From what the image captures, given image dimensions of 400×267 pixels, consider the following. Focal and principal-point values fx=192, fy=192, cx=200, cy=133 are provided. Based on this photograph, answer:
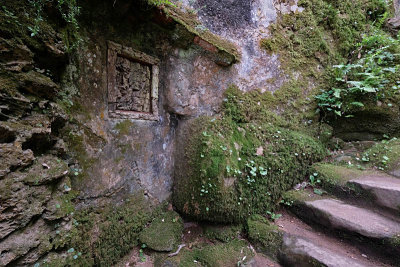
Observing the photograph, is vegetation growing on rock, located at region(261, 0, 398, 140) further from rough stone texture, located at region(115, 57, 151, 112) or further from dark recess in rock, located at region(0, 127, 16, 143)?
dark recess in rock, located at region(0, 127, 16, 143)

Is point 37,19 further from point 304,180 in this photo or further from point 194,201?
point 304,180

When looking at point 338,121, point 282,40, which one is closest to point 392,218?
point 338,121

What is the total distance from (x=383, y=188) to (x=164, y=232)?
315 cm

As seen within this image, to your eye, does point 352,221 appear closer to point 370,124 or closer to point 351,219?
point 351,219

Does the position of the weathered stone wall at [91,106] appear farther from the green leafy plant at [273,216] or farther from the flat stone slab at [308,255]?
the flat stone slab at [308,255]

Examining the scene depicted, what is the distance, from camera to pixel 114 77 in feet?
8.48

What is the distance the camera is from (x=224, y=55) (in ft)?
11.2

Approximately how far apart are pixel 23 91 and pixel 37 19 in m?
0.62

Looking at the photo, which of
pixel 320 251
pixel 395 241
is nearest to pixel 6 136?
pixel 320 251

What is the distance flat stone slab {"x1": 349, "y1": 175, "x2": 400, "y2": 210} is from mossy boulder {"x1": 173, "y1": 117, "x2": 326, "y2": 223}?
0.88m

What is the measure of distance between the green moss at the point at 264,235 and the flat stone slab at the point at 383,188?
1399 mm

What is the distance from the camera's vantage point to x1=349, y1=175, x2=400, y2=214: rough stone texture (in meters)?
2.47

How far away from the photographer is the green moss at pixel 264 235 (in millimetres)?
2719

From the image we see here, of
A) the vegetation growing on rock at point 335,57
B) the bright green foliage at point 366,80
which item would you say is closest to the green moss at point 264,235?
the vegetation growing on rock at point 335,57
